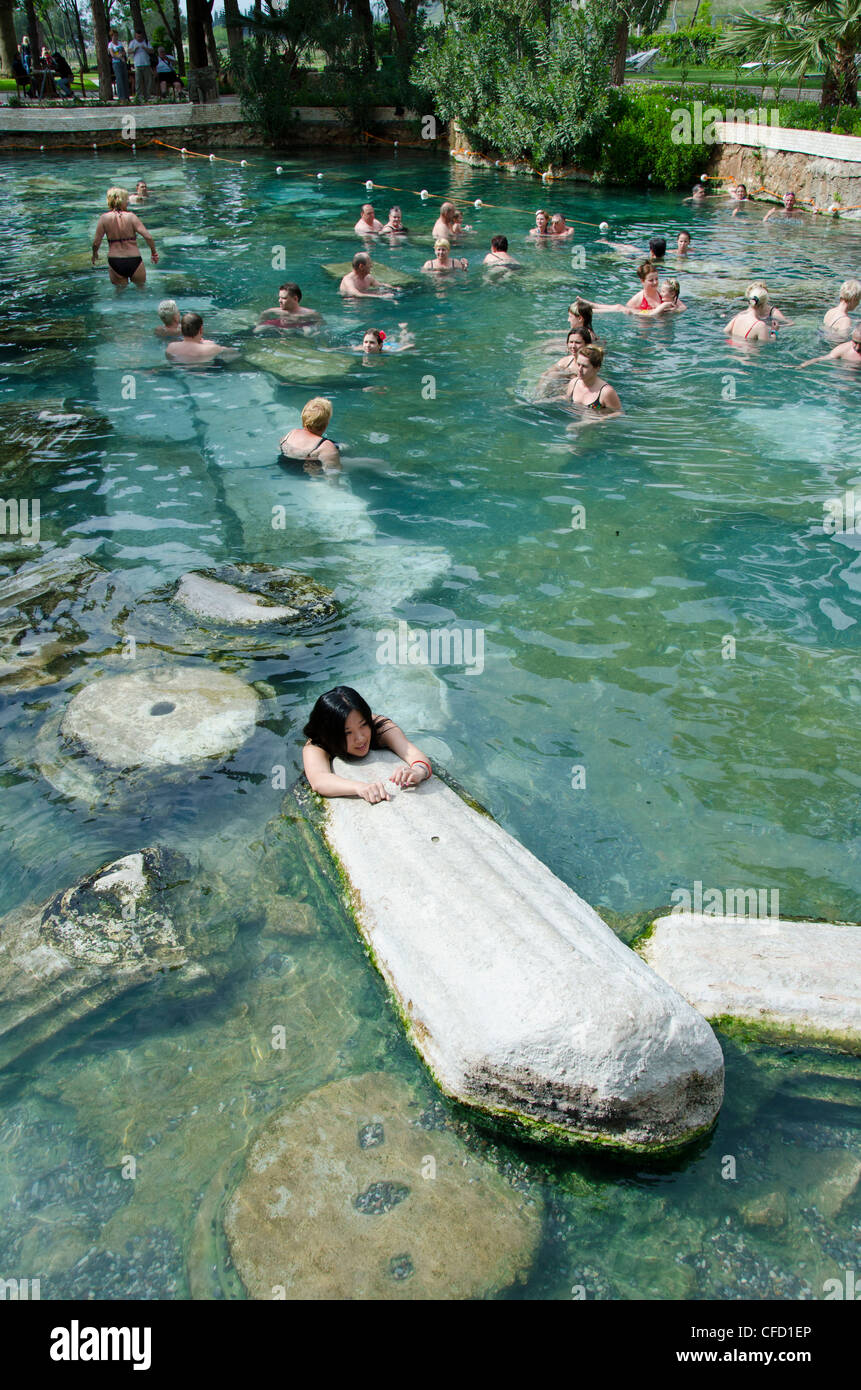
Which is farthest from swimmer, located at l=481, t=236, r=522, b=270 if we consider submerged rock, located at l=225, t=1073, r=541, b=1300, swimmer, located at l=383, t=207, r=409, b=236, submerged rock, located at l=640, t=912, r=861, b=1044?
submerged rock, located at l=225, t=1073, r=541, b=1300

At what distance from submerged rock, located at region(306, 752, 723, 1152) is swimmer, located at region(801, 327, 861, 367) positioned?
995 centimetres

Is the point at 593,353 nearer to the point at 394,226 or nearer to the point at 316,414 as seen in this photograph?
the point at 316,414

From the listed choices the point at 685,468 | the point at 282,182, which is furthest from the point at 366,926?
the point at 282,182

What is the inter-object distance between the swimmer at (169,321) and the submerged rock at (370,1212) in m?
11.5

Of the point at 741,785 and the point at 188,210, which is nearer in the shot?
the point at 741,785

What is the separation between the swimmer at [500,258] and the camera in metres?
16.3

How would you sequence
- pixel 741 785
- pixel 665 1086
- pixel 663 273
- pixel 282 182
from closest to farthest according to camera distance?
pixel 665 1086 → pixel 741 785 → pixel 663 273 → pixel 282 182

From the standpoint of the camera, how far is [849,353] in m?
11.6

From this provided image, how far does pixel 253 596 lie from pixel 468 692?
6.54 ft

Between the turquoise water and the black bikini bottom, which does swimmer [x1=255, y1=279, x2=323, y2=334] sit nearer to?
the turquoise water

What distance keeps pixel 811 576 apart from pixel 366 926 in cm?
502

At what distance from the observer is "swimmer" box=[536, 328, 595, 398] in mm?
10367

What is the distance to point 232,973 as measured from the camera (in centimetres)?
432

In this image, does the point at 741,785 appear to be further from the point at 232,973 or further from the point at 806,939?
the point at 232,973
